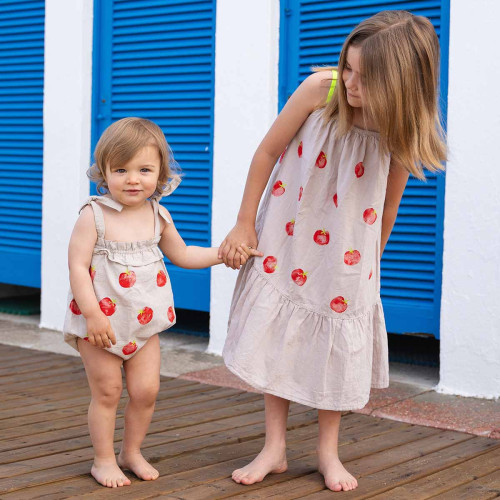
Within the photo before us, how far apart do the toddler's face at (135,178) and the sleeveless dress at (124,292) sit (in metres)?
0.04

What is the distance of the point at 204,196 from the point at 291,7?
44.6 inches

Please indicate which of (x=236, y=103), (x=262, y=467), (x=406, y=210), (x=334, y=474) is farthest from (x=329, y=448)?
(x=236, y=103)

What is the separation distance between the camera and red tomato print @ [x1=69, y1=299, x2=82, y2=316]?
100 inches

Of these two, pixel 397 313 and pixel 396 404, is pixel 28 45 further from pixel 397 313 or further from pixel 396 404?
pixel 396 404

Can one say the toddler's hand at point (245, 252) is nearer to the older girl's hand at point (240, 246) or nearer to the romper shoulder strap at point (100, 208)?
the older girl's hand at point (240, 246)

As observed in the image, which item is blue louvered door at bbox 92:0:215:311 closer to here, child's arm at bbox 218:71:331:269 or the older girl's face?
child's arm at bbox 218:71:331:269

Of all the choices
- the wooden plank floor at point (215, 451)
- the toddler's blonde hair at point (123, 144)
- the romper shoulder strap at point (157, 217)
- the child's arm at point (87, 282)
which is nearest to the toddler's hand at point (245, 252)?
the romper shoulder strap at point (157, 217)

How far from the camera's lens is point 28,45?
5648mm

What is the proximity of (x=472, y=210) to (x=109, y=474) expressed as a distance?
2.02 m

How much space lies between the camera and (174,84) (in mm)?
5027

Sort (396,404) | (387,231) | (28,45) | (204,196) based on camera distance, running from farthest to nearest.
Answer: (28,45) → (204,196) → (396,404) → (387,231)

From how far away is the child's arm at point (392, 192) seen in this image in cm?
264

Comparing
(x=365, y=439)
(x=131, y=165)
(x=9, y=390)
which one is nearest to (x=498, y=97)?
(x=365, y=439)

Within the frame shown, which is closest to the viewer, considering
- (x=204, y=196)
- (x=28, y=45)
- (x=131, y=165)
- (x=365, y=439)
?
(x=131, y=165)
